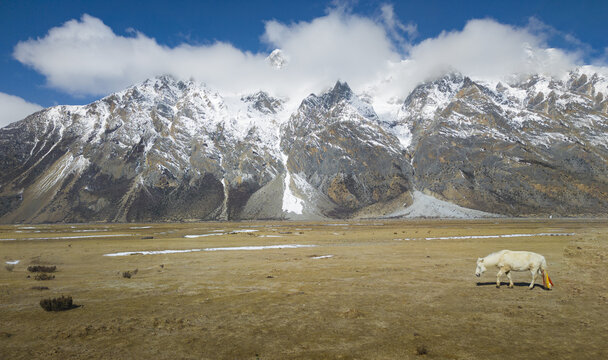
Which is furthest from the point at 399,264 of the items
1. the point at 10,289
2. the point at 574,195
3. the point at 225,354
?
the point at 574,195

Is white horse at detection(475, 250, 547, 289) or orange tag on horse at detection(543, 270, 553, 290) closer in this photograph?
orange tag on horse at detection(543, 270, 553, 290)

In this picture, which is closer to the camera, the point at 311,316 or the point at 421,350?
the point at 421,350

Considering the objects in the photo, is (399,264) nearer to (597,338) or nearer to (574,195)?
(597,338)

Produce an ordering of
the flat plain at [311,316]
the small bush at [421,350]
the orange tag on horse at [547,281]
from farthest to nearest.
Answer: the orange tag on horse at [547,281] < the flat plain at [311,316] < the small bush at [421,350]

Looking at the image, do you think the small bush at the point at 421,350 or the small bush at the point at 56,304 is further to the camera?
the small bush at the point at 56,304

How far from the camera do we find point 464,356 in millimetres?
10086

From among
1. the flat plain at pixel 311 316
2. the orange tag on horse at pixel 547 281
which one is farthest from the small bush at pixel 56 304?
the orange tag on horse at pixel 547 281

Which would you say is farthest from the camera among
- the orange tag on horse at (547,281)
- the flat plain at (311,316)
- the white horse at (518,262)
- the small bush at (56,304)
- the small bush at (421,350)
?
the white horse at (518,262)

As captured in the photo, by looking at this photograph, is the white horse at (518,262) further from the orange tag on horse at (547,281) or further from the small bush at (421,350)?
the small bush at (421,350)

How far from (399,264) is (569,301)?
14.3 m

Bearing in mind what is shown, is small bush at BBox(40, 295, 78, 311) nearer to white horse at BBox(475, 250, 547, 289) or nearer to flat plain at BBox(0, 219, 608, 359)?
flat plain at BBox(0, 219, 608, 359)

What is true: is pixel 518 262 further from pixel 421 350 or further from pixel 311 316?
pixel 311 316

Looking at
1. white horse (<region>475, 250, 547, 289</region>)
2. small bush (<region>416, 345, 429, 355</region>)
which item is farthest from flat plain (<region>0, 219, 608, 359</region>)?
white horse (<region>475, 250, 547, 289</region>)

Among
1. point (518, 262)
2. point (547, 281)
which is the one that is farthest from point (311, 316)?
point (547, 281)
